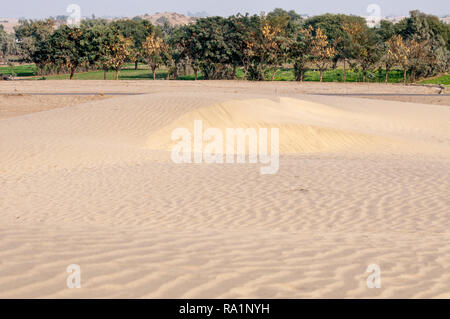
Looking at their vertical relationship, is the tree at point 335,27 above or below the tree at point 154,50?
above

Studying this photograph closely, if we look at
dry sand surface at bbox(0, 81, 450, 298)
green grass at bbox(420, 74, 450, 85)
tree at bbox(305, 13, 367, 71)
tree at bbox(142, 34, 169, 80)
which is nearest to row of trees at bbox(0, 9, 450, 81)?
tree at bbox(142, 34, 169, 80)

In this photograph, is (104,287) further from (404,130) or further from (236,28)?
(236,28)

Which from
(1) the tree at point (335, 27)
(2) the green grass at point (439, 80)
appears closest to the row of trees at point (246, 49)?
(2) the green grass at point (439, 80)

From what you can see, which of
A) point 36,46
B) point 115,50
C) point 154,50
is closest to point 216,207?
point 154,50

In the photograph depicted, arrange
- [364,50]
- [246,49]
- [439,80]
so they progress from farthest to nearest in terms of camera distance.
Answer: [439,80], [246,49], [364,50]

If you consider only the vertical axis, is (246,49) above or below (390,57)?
→ above

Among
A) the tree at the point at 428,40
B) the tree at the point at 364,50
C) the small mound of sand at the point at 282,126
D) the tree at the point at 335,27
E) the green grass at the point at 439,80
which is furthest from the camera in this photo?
the tree at the point at 335,27

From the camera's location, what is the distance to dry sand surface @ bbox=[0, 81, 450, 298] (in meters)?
4.92

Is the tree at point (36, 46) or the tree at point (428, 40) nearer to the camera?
the tree at point (428, 40)

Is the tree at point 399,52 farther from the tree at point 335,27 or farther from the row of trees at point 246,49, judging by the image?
the tree at point 335,27

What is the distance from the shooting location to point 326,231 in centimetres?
791

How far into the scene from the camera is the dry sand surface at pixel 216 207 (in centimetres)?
492

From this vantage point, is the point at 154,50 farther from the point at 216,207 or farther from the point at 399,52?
the point at 216,207

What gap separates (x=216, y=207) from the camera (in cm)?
980
